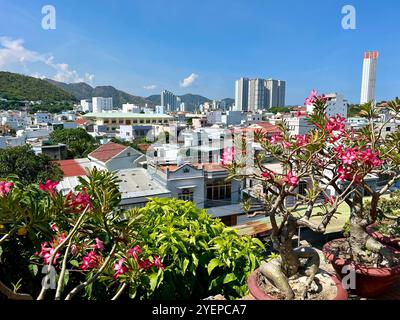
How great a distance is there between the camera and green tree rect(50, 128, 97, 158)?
888 inches

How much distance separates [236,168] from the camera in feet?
5.80

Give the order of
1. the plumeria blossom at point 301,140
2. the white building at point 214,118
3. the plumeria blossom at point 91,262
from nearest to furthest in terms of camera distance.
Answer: the plumeria blossom at point 91,262 → the plumeria blossom at point 301,140 → the white building at point 214,118

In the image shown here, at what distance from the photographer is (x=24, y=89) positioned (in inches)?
2739

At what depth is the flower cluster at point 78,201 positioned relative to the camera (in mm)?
1201

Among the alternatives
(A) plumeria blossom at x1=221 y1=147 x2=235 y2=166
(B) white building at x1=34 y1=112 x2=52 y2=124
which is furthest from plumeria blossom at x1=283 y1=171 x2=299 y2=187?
(B) white building at x1=34 y1=112 x2=52 y2=124

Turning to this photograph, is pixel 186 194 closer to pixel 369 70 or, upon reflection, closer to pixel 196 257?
pixel 369 70

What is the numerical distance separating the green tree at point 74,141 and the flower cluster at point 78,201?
2249 cm

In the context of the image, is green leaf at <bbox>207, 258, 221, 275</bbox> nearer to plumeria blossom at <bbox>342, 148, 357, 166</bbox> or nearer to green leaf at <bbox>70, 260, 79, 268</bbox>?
green leaf at <bbox>70, 260, 79, 268</bbox>

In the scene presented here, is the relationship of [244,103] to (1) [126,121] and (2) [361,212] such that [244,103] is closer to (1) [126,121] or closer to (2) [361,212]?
(1) [126,121]

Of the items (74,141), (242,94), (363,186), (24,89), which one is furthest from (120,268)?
(24,89)

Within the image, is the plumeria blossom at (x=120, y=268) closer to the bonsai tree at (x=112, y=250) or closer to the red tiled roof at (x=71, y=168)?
the bonsai tree at (x=112, y=250)

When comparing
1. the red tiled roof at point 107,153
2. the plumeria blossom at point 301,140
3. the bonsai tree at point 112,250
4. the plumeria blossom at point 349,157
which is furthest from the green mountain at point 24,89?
the plumeria blossom at point 349,157

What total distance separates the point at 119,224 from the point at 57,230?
50 cm

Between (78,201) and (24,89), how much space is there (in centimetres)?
8183
